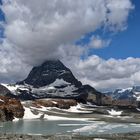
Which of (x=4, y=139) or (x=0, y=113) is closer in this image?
(x=4, y=139)

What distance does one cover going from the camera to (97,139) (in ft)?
289

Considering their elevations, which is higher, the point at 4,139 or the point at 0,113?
the point at 0,113

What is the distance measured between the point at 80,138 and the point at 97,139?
4.00 m

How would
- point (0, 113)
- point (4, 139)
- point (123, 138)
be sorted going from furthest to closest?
point (0, 113) < point (123, 138) < point (4, 139)

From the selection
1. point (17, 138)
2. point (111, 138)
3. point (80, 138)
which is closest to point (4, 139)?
point (17, 138)

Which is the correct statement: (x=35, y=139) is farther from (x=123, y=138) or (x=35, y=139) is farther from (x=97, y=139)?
(x=123, y=138)

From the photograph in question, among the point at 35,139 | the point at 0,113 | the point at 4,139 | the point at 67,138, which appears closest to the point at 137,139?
the point at 67,138

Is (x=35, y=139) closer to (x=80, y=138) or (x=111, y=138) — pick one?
(x=80, y=138)

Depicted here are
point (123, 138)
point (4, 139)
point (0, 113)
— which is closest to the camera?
point (4, 139)

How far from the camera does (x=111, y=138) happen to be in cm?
9056

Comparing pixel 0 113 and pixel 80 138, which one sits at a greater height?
pixel 0 113

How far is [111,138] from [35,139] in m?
17.4

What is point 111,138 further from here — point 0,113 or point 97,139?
point 0,113

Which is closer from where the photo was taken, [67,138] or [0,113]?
[67,138]
